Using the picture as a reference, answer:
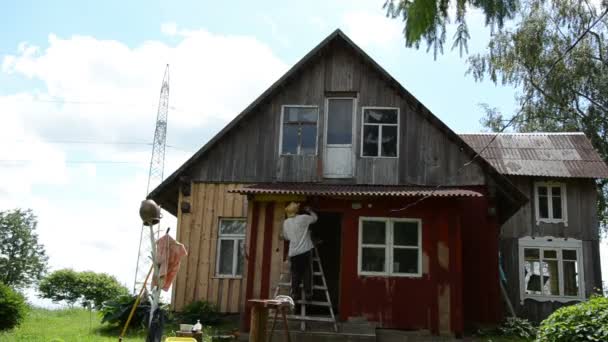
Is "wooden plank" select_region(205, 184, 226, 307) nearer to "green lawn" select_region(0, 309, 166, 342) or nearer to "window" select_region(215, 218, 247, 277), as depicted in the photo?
"window" select_region(215, 218, 247, 277)

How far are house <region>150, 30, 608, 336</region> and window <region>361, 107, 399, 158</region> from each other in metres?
0.02

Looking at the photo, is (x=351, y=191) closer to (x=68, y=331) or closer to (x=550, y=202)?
(x=68, y=331)

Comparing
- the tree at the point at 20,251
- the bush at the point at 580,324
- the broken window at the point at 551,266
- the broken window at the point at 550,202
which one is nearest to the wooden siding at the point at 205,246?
the bush at the point at 580,324

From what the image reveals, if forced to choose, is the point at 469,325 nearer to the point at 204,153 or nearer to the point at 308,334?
the point at 308,334

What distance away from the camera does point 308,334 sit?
1143cm

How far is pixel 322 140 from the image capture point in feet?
47.9

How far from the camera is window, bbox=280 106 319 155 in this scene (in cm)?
1469

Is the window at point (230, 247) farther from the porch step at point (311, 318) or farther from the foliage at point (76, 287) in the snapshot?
the foliage at point (76, 287)

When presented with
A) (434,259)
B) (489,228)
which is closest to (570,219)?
(489,228)

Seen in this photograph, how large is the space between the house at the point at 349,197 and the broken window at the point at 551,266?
13.9 ft

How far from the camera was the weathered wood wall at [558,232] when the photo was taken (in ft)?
60.6

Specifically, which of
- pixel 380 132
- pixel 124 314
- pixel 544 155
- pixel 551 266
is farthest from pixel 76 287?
pixel 544 155

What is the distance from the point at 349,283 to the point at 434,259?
1827 millimetres

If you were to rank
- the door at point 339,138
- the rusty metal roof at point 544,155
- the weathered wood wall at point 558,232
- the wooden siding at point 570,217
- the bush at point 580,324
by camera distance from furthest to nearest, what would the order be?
the wooden siding at point 570,217 < the rusty metal roof at point 544,155 < the weathered wood wall at point 558,232 < the door at point 339,138 < the bush at point 580,324
